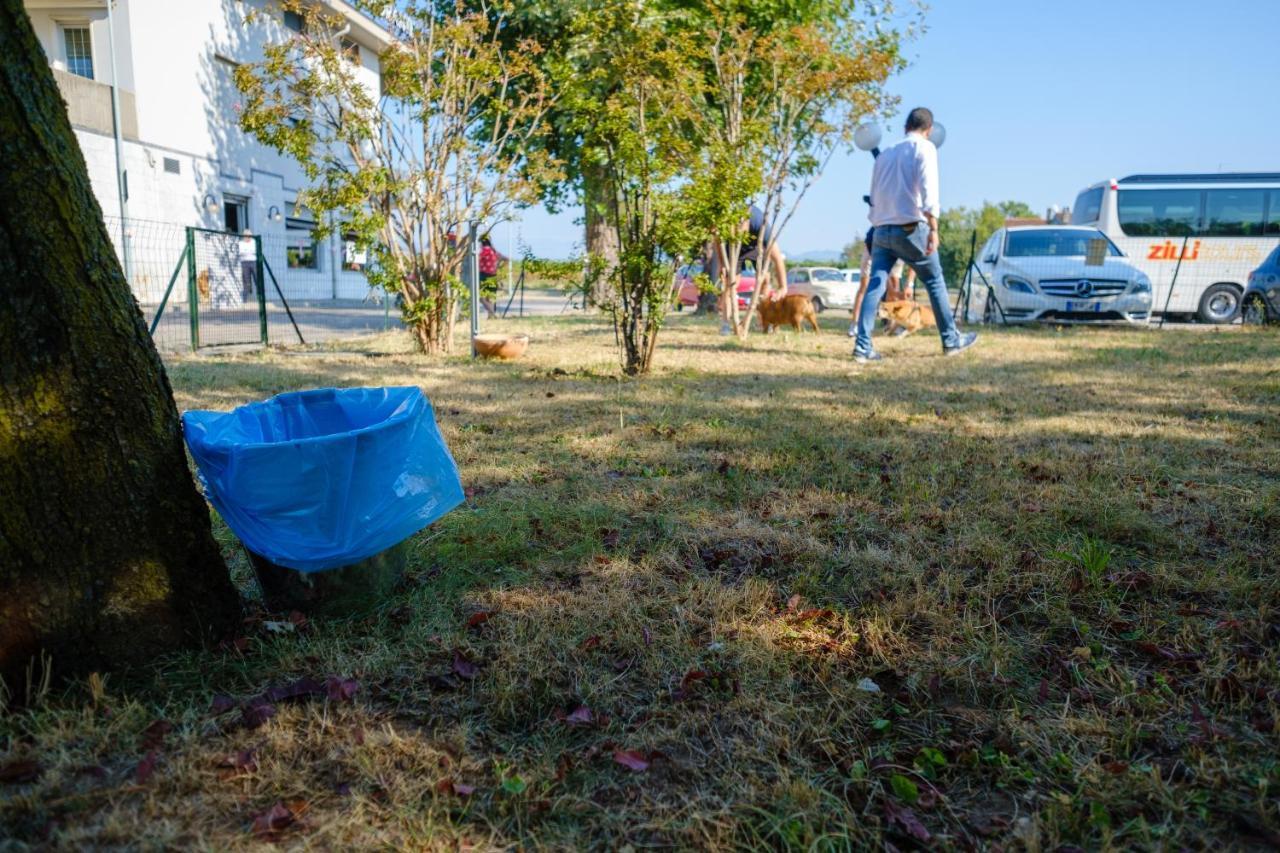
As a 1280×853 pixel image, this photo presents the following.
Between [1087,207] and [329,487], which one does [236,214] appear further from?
[329,487]

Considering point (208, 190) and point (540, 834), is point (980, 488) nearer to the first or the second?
point (540, 834)

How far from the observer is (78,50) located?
58.7 feet

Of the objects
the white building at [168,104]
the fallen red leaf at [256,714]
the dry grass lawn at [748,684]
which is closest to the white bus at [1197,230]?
the dry grass lawn at [748,684]

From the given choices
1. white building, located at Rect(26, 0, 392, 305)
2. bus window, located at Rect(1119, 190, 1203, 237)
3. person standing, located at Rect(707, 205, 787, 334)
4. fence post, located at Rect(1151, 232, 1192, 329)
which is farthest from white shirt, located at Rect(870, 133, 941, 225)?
white building, located at Rect(26, 0, 392, 305)

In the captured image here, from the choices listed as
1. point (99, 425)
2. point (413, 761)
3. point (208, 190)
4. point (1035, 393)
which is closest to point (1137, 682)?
point (413, 761)

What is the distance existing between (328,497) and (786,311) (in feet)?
30.0

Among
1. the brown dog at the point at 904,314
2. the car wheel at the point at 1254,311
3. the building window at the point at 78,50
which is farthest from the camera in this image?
the building window at the point at 78,50

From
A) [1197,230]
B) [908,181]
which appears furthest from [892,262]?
[1197,230]

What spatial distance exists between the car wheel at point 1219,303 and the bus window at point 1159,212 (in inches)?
48.5

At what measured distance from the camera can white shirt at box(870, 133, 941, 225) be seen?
6848 mm

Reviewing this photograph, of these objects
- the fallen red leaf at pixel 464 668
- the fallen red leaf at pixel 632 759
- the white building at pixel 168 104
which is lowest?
the fallen red leaf at pixel 632 759

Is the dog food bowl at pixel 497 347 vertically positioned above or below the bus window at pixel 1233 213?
below

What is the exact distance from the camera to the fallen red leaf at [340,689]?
1.80 meters

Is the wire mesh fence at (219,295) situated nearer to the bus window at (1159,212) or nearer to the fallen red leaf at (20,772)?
the fallen red leaf at (20,772)
